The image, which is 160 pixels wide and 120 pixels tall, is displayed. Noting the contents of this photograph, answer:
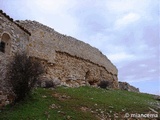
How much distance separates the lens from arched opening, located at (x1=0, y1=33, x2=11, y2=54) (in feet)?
25.7

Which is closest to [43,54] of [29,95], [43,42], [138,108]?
[43,42]

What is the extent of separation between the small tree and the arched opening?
0.45 m

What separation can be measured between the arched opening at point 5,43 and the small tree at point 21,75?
1.48ft

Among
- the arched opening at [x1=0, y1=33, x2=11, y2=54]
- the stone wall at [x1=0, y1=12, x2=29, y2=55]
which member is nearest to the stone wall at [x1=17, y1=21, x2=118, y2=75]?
the stone wall at [x1=0, y1=12, x2=29, y2=55]

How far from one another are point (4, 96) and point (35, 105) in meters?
1.13

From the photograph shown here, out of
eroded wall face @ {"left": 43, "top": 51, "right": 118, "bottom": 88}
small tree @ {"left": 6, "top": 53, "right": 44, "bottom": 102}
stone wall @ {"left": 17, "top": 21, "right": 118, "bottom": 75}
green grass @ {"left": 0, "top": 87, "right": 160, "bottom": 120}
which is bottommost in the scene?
green grass @ {"left": 0, "top": 87, "right": 160, "bottom": 120}

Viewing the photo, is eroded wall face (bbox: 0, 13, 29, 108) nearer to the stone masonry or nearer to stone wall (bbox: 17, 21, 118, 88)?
the stone masonry

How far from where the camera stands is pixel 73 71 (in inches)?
558

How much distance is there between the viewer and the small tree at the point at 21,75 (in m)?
7.45

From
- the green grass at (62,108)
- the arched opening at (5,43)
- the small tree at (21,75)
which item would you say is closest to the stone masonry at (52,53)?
the arched opening at (5,43)

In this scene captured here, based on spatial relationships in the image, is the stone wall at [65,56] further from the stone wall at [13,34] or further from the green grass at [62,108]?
the green grass at [62,108]

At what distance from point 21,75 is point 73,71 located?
22.6 ft

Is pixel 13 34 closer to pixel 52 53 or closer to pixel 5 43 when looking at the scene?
pixel 5 43

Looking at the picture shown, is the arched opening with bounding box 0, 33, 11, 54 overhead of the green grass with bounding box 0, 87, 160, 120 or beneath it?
overhead
